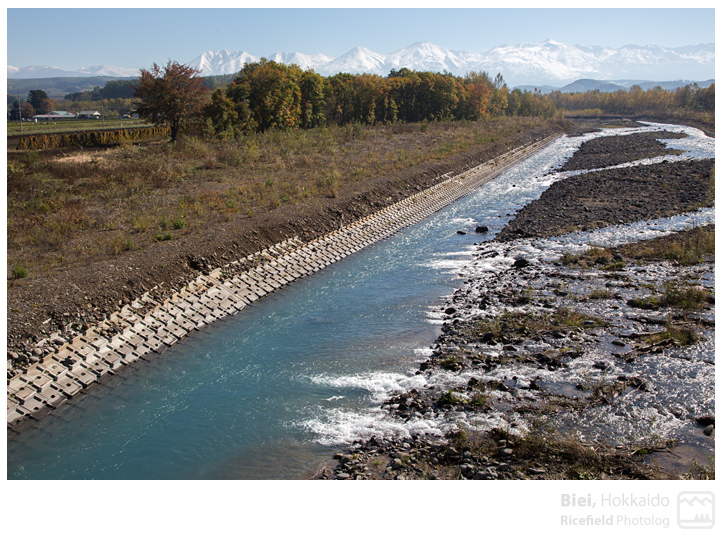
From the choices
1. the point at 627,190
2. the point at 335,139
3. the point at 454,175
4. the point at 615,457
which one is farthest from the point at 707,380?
the point at 335,139

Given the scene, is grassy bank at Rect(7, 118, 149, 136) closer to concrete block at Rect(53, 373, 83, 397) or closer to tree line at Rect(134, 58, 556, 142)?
tree line at Rect(134, 58, 556, 142)

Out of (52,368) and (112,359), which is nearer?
(52,368)

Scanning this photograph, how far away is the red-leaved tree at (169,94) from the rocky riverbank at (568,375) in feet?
109

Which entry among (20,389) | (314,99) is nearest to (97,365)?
(20,389)

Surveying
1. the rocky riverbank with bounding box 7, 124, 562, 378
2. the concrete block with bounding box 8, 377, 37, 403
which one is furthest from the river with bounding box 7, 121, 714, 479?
the rocky riverbank with bounding box 7, 124, 562, 378

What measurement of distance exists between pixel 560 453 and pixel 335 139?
4952 centimetres

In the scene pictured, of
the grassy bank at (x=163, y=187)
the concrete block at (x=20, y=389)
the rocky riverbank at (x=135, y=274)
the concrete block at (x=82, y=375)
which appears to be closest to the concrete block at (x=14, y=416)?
the concrete block at (x=20, y=389)

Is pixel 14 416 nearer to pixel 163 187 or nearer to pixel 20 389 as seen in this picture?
pixel 20 389

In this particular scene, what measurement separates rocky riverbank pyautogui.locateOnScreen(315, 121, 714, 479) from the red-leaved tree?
33244 millimetres

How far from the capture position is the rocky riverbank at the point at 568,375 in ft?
35.1

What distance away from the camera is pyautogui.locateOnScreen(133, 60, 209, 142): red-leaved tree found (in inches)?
1783

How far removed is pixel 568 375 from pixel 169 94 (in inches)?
1668

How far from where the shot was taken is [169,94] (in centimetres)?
4538

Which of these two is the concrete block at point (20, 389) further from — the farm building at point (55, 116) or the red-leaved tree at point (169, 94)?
the farm building at point (55, 116)
